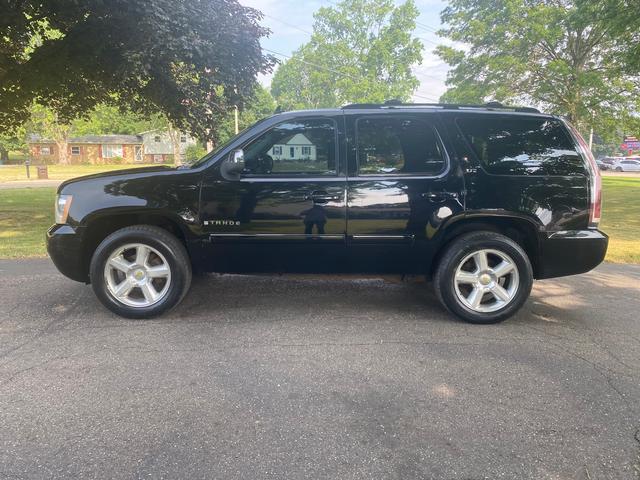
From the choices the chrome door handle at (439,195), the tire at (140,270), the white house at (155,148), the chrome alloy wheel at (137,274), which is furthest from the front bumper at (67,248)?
the white house at (155,148)

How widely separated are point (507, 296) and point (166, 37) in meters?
7.34

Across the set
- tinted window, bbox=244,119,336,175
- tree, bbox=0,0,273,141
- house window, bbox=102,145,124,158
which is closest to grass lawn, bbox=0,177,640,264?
tree, bbox=0,0,273,141

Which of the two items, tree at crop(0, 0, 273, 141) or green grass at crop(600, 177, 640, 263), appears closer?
green grass at crop(600, 177, 640, 263)

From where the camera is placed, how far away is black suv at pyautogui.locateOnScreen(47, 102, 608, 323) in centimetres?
402

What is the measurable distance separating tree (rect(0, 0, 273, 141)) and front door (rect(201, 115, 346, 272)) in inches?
213

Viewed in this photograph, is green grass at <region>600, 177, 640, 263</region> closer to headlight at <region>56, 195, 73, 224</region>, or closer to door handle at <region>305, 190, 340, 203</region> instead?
door handle at <region>305, 190, 340, 203</region>

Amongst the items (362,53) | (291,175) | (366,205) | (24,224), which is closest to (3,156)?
(362,53)

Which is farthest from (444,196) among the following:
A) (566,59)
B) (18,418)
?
(566,59)

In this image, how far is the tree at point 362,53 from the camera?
50.4 m

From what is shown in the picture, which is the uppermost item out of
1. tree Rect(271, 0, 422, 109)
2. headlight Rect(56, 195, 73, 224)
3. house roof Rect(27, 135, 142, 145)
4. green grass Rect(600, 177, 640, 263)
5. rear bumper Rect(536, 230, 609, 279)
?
tree Rect(271, 0, 422, 109)

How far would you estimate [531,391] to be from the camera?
2.98 metres

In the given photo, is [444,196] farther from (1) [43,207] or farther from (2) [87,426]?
(1) [43,207]

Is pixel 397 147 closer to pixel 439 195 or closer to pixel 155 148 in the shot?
pixel 439 195

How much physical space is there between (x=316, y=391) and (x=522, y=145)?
2809 millimetres
